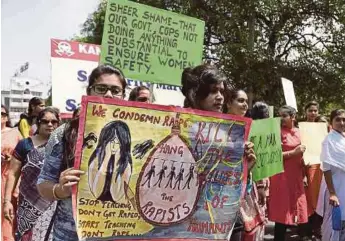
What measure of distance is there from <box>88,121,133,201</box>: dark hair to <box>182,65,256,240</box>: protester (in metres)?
0.55

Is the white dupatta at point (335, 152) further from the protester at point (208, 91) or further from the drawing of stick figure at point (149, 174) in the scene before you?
the drawing of stick figure at point (149, 174)

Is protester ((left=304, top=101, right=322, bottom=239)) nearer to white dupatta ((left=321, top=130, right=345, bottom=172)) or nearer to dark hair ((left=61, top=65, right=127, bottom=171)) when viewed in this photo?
white dupatta ((left=321, top=130, right=345, bottom=172))

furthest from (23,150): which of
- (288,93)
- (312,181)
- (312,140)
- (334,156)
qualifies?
(288,93)

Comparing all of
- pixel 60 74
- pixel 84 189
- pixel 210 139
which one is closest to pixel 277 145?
pixel 210 139

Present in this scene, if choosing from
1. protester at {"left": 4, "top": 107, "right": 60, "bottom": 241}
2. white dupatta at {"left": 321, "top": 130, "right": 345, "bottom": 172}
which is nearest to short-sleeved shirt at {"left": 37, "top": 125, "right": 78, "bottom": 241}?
protester at {"left": 4, "top": 107, "right": 60, "bottom": 241}

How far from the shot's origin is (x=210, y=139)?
8.32ft

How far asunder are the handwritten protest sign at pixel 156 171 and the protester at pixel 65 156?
94 mm

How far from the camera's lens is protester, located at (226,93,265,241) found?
11.0ft

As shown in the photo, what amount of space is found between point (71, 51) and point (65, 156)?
3.50 meters

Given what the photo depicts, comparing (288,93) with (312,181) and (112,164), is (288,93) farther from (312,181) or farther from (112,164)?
(112,164)

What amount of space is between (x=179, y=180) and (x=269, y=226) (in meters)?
5.97

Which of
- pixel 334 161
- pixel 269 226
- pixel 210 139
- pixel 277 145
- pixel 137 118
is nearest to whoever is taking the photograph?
pixel 137 118

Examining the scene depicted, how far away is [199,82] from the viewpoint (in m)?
2.74

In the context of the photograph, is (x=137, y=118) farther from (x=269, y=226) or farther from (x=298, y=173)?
(x=269, y=226)
